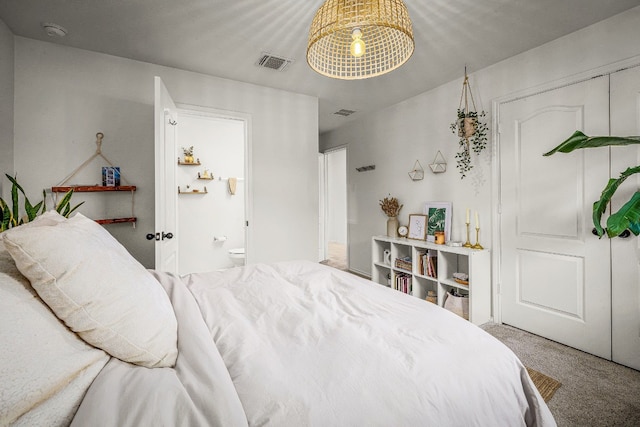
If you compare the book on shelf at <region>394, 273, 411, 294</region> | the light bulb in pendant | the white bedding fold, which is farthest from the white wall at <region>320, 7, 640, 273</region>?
the white bedding fold

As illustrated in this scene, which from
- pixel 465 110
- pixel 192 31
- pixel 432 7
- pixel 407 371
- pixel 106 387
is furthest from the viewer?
pixel 465 110

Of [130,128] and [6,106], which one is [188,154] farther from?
[6,106]

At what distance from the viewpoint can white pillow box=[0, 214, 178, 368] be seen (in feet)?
2.33

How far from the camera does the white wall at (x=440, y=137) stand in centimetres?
229

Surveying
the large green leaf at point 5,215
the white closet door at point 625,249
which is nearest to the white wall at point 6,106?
the large green leaf at point 5,215

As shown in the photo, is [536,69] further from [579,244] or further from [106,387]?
[106,387]

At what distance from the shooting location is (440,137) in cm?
345

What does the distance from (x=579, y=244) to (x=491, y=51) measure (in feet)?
6.14

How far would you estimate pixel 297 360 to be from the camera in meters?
0.89

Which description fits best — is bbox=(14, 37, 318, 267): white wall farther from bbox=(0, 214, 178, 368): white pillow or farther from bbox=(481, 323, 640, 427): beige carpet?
bbox=(481, 323, 640, 427): beige carpet

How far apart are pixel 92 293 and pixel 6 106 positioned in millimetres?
2638

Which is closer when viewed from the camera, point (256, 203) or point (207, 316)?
point (207, 316)

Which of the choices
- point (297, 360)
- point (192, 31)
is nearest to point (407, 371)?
point (297, 360)

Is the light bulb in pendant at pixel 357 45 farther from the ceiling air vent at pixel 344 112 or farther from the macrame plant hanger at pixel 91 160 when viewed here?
the ceiling air vent at pixel 344 112
